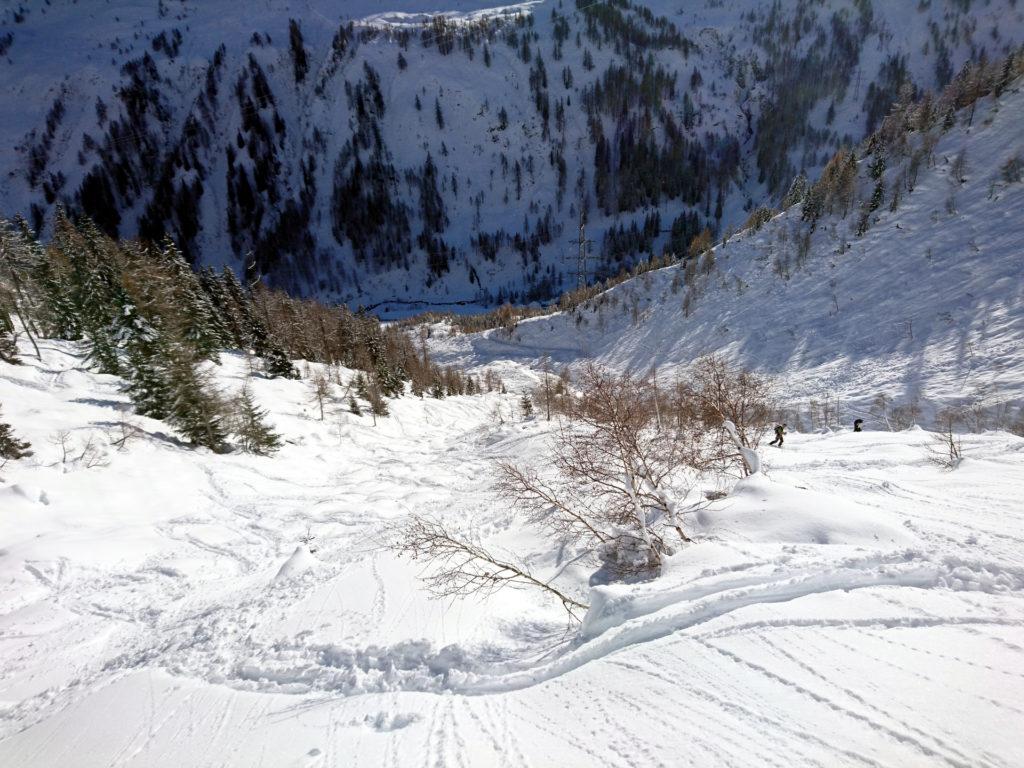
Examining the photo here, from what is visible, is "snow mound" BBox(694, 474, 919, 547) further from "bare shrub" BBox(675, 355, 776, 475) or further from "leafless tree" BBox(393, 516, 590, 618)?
"leafless tree" BBox(393, 516, 590, 618)

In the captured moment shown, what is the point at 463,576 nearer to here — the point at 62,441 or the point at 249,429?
the point at 62,441

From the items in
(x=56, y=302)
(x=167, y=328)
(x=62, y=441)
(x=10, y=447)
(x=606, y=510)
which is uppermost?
(x=56, y=302)

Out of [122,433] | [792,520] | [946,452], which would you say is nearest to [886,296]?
[946,452]

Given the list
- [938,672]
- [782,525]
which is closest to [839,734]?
[938,672]

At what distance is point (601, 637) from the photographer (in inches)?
243

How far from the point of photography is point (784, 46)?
14538 centimetres

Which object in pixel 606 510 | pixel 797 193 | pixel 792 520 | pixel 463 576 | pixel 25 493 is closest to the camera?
pixel 792 520

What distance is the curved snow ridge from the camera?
18.2ft

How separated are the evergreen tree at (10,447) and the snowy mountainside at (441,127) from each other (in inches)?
4251

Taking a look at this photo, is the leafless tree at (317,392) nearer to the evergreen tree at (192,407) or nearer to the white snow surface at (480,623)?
the evergreen tree at (192,407)

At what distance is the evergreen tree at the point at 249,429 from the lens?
74.4 ft

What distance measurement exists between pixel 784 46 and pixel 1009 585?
208 m

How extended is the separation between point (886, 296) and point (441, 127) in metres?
148

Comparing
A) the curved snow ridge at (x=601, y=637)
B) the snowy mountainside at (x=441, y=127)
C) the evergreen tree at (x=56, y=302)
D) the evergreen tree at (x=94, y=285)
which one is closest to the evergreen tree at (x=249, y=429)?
the evergreen tree at (x=94, y=285)
